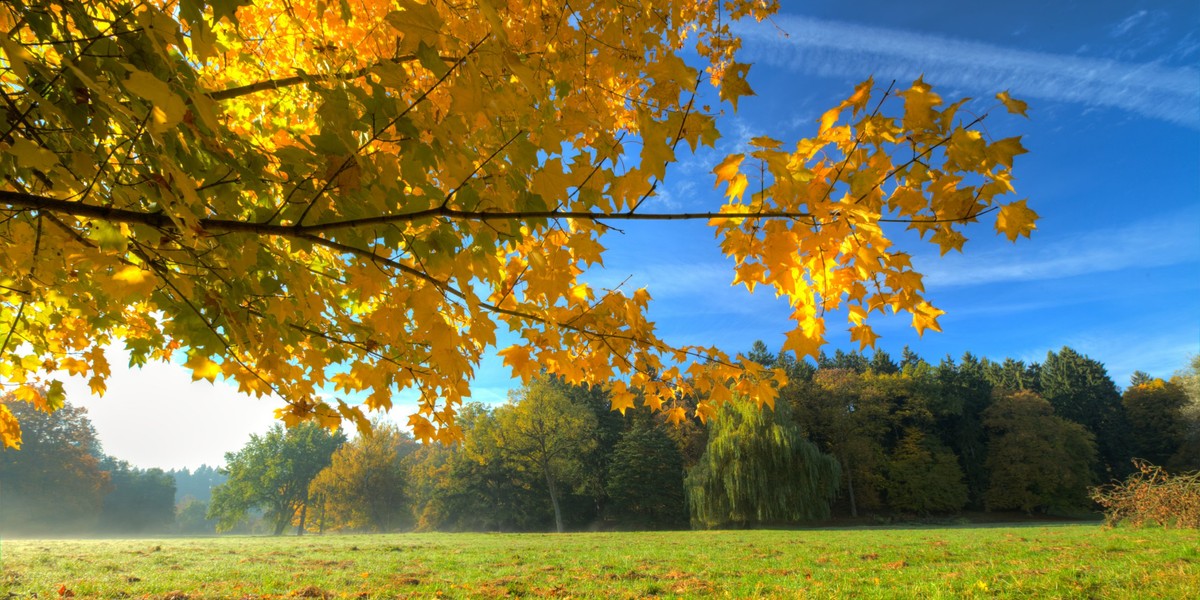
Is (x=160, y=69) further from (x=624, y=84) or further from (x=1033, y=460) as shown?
(x=1033, y=460)

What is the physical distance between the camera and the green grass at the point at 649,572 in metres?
5.61

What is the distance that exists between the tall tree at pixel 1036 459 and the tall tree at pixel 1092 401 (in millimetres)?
4973

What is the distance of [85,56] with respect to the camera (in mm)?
1328

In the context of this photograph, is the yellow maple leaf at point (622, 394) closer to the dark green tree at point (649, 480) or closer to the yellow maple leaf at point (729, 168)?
the yellow maple leaf at point (729, 168)

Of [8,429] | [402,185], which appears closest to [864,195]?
[402,185]

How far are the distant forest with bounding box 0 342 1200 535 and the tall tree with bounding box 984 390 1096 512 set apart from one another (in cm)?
9

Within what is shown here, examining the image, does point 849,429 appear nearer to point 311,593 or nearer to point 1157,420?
point 1157,420

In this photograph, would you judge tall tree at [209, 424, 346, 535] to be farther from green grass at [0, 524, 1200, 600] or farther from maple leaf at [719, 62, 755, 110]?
maple leaf at [719, 62, 755, 110]

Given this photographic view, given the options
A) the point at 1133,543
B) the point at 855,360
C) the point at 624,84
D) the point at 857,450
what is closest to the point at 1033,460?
the point at 857,450

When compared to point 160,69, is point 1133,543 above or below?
below

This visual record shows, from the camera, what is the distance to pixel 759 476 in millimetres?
19516

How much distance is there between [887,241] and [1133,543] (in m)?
11.3

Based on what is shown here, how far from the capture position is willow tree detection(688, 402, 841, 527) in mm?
19438

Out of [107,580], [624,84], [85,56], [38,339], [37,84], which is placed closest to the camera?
[85,56]
